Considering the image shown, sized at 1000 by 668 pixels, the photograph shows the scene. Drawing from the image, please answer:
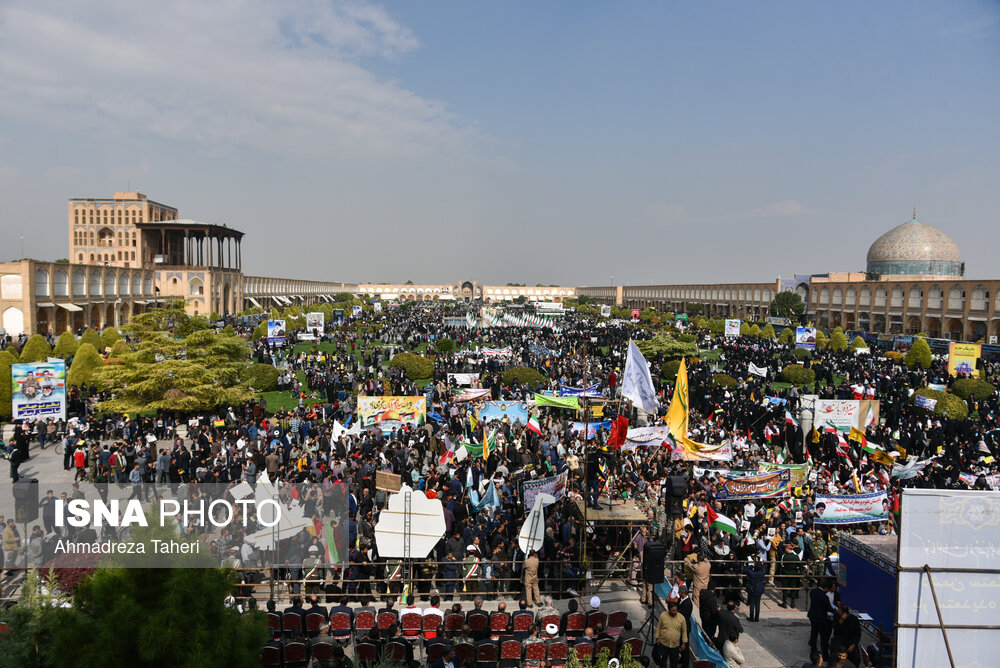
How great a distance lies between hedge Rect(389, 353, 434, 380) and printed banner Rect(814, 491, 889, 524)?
62.3 feet

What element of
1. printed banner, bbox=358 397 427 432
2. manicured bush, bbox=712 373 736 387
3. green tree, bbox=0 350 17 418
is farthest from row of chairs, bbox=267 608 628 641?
manicured bush, bbox=712 373 736 387

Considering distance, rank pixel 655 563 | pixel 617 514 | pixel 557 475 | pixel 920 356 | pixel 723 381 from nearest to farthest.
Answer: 1. pixel 655 563
2. pixel 617 514
3. pixel 557 475
4. pixel 723 381
5. pixel 920 356

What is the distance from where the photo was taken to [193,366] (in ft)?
68.3

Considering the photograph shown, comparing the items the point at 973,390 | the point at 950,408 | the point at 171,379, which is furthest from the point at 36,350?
the point at 973,390

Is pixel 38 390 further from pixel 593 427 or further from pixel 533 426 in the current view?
pixel 593 427

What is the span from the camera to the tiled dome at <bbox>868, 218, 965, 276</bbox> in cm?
6712

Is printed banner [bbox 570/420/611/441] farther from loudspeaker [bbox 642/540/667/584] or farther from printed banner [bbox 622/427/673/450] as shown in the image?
loudspeaker [bbox 642/540/667/584]

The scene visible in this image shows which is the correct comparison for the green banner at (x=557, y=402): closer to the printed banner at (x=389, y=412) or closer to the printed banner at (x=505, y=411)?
the printed banner at (x=505, y=411)

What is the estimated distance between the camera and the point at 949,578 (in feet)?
17.7

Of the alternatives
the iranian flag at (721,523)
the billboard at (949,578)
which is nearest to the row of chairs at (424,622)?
the billboard at (949,578)

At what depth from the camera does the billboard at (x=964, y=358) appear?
84.6 ft

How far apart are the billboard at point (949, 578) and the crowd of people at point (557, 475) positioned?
1.14 m

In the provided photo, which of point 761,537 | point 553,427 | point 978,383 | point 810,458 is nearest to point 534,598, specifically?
point 761,537

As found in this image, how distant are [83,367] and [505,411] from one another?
16892mm
